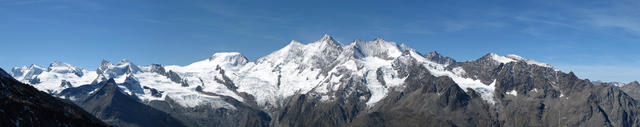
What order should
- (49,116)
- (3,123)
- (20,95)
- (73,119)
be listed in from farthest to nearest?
(20,95) → (73,119) → (49,116) → (3,123)

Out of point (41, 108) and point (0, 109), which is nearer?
point (0, 109)

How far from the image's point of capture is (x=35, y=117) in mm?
165625

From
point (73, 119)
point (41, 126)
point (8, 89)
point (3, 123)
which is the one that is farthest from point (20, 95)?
point (3, 123)

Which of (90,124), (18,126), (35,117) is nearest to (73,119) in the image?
(90,124)

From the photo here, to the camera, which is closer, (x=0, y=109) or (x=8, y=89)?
(x=0, y=109)

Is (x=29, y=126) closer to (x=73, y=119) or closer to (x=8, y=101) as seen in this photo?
(x=8, y=101)

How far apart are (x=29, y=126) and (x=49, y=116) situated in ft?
43.4

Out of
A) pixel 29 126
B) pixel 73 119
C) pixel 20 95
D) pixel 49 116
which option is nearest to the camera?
pixel 29 126

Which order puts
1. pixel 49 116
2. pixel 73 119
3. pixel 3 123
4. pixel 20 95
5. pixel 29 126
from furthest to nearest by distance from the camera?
pixel 20 95, pixel 73 119, pixel 49 116, pixel 29 126, pixel 3 123

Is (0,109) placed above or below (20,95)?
below

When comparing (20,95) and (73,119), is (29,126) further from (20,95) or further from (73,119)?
(20,95)

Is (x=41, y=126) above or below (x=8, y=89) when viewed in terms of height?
below

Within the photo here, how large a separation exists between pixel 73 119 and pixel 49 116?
11.9 metres

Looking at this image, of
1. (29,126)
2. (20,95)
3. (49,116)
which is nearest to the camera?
(29,126)
